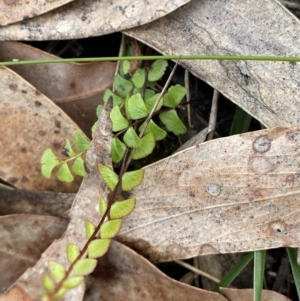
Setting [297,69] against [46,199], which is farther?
[46,199]

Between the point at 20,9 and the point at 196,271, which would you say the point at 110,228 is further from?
the point at 20,9

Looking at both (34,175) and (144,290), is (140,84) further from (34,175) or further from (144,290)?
(144,290)

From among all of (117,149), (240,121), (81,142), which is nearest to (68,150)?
(81,142)

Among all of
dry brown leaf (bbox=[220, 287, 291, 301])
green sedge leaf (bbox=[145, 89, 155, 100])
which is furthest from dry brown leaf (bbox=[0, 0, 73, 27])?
dry brown leaf (bbox=[220, 287, 291, 301])

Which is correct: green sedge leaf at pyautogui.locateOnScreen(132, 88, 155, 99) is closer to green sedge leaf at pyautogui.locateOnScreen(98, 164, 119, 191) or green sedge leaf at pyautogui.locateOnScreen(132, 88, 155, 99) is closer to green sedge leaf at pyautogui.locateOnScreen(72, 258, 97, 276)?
green sedge leaf at pyautogui.locateOnScreen(98, 164, 119, 191)

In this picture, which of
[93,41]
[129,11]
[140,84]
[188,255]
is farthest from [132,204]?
[93,41]

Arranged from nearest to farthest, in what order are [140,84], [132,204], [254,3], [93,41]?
[132,204] → [254,3] → [140,84] → [93,41]
